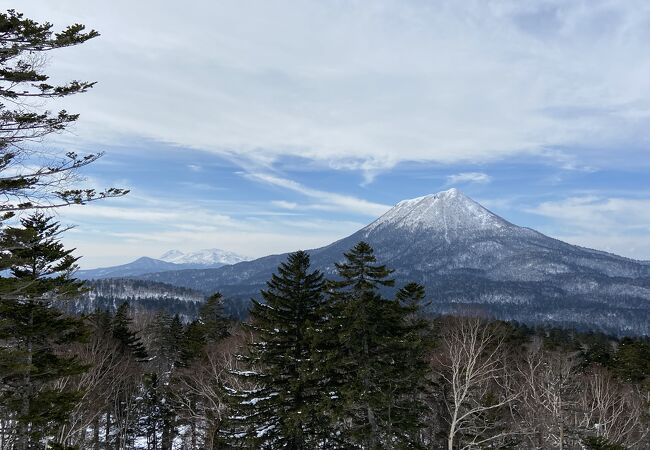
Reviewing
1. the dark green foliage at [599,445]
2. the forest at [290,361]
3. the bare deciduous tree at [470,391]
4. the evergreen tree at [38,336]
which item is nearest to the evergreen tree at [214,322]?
the forest at [290,361]

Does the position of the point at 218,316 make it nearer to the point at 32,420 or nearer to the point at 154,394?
the point at 154,394

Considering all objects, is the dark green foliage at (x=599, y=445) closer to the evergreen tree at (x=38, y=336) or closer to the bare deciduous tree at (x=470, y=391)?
the bare deciduous tree at (x=470, y=391)

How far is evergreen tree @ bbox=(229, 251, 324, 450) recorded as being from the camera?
64.7 feet

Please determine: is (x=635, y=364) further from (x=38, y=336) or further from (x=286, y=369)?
(x=38, y=336)

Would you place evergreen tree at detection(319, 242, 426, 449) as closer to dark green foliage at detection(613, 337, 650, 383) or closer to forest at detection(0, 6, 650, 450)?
forest at detection(0, 6, 650, 450)

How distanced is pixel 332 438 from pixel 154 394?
87.9ft

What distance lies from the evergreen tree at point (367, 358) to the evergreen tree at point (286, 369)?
3.73 ft

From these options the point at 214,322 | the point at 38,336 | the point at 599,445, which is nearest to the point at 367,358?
the point at 599,445

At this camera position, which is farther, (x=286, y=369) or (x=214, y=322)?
(x=214, y=322)

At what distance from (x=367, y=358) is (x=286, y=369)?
438 centimetres

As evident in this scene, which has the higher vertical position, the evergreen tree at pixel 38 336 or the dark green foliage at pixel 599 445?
the evergreen tree at pixel 38 336

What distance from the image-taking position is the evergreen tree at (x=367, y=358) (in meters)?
18.5

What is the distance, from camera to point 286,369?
20.8m

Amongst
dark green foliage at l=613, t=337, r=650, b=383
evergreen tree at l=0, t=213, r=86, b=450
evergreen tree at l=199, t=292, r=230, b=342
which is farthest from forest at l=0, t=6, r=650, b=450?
evergreen tree at l=199, t=292, r=230, b=342
